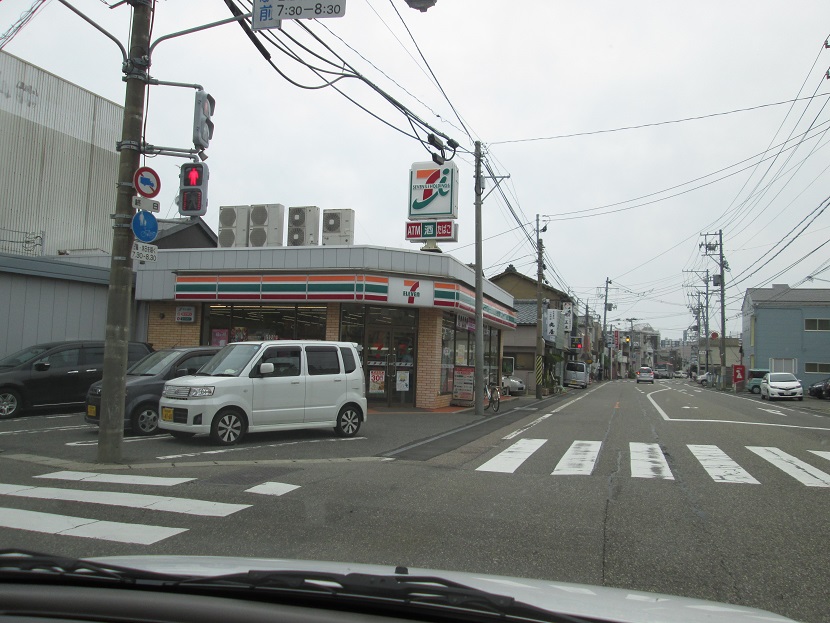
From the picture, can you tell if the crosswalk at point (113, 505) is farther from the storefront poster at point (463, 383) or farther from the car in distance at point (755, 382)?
the car in distance at point (755, 382)

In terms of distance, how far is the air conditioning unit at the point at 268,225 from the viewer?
20844 mm

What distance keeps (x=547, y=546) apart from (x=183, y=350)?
9.56m

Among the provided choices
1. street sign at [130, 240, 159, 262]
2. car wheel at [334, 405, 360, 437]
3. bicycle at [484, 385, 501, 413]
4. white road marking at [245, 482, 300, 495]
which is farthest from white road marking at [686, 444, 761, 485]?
bicycle at [484, 385, 501, 413]

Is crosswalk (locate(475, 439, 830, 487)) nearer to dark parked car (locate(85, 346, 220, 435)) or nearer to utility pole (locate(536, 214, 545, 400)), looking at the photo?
dark parked car (locate(85, 346, 220, 435))

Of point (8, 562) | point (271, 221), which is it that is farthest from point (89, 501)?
point (271, 221)

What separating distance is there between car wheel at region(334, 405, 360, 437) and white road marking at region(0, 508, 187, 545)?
6.53m

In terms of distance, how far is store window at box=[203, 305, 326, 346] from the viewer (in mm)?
19250

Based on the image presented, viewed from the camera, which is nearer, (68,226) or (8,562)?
(8,562)

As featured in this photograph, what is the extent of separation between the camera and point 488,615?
2148mm

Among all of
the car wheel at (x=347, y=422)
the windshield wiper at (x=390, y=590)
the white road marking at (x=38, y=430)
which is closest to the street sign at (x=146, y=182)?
the car wheel at (x=347, y=422)

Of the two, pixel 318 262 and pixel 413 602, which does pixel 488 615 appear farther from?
pixel 318 262

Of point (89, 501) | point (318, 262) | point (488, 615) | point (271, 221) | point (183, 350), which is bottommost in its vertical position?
point (89, 501)

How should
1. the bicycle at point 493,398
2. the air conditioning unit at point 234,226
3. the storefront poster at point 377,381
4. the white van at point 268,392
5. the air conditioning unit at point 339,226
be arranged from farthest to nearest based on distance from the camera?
the air conditioning unit at point 234,226 < the bicycle at point 493,398 < the air conditioning unit at point 339,226 < the storefront poster at point 377,381 < the white van at point 268,392

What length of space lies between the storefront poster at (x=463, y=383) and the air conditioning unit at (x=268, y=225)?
7.34 meters
